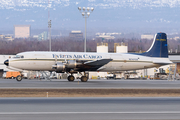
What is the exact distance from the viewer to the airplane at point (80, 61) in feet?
136

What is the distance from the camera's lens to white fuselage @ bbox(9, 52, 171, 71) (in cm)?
4150

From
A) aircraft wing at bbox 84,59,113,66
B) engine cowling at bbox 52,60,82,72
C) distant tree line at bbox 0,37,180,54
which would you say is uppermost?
distant tree line at bbox 0,37,180,54

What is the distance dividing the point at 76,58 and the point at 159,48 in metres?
15.6

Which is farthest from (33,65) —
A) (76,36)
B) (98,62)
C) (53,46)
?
(76,36)

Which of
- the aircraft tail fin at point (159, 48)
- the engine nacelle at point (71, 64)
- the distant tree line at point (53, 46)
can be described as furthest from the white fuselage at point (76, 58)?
the distant tree line at point (53, 46)

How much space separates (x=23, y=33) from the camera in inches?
6437

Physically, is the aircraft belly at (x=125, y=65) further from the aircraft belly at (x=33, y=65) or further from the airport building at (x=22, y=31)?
the airport building at (x=22, y=31)

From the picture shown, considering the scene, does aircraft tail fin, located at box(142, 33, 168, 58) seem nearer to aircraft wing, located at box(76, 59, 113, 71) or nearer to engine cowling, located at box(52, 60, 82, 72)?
aircraft wing, located at box(76, 59, 113, 71)

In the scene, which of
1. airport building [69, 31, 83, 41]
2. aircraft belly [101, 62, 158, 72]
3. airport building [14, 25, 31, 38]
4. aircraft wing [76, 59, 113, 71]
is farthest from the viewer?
airport building [14, 25, 31, 38]

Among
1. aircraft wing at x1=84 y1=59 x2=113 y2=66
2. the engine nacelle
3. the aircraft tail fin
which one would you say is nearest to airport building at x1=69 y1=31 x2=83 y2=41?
the aircraft tail fin

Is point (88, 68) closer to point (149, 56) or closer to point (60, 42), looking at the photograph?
point (149, 56)
